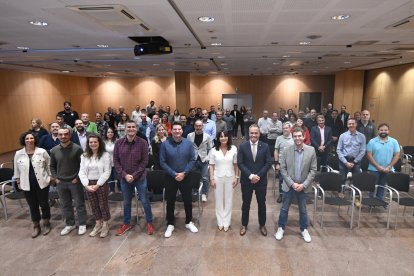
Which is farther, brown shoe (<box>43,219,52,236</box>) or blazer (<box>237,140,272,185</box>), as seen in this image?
brown shoe (<box>43,219,52,236</box>)

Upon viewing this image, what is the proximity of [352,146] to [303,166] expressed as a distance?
2.02 m

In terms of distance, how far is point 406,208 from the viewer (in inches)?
192

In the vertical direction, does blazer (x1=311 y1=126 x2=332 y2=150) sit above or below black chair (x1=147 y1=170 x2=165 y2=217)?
above

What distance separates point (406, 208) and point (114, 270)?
5.13 m

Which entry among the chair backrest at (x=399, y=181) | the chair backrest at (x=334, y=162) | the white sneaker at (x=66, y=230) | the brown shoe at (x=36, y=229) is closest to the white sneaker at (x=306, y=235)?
the chair backrest at (x=399, y=181)

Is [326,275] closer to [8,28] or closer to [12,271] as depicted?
[12,271]

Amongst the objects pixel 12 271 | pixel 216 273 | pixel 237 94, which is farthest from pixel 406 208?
pixel 237 94

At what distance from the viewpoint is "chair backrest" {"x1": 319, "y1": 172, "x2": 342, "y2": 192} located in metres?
4.50

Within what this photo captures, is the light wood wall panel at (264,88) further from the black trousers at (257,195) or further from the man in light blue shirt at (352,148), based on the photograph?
the black trousers at (257,195)

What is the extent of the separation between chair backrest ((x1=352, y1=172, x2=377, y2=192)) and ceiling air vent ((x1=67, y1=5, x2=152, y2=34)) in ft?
14.7

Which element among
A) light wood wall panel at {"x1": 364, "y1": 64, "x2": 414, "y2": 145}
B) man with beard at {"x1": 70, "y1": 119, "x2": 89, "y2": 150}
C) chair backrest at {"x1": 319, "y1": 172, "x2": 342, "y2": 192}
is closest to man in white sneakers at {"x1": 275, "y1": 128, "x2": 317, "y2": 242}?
chair backrest at {"x1": 319, "y1": 172, "x2": 342, "y2": 192}

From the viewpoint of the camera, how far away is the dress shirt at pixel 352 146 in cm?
509

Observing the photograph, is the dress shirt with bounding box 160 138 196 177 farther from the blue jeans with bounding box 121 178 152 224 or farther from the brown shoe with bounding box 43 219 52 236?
the brown shoe with bounding box 43 219 52 236

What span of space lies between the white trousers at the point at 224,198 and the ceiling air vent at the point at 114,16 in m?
2.77
